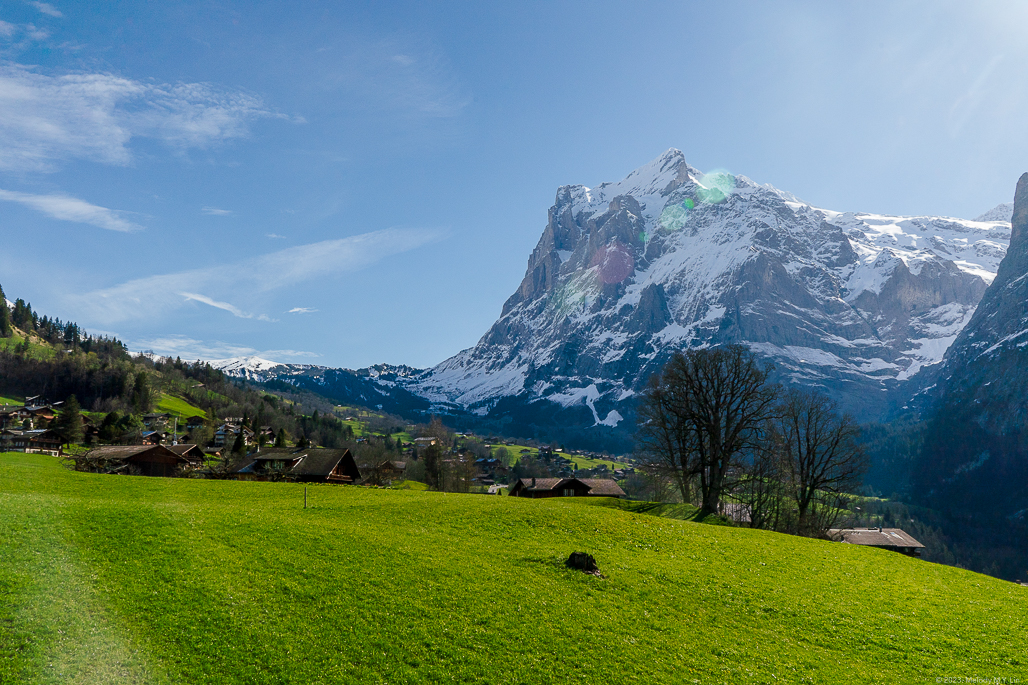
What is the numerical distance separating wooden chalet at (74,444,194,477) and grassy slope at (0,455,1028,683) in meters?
46.4

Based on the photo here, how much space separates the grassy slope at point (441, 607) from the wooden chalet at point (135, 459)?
4639 centimetres

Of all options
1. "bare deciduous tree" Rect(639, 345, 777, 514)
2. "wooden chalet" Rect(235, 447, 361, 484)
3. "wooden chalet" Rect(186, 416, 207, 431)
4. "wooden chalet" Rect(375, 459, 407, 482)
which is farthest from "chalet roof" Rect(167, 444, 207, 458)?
"wooden chalet" Rect(186, 416, 207, 431)

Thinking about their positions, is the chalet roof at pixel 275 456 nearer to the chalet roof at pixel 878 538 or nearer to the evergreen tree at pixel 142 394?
the chalet roof at pixel 878 538

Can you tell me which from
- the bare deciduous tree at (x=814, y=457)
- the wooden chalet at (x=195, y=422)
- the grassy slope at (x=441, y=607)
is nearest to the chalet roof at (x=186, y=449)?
the grassy slope at (x=441, y=607)

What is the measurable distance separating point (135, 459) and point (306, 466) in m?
22.1

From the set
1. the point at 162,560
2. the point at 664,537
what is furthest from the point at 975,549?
the point at 162,560

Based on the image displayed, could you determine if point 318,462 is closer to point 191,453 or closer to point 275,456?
point 275,456

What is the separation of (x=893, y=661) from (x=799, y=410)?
46717 mm

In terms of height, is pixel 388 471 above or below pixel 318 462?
below

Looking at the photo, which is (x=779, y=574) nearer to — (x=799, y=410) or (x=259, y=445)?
(x=799, y=410)

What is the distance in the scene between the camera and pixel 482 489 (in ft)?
465

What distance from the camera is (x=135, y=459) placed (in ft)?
241

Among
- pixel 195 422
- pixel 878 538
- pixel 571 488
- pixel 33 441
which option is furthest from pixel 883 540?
pixel 195 422

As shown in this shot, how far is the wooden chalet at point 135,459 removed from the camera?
229 ft
